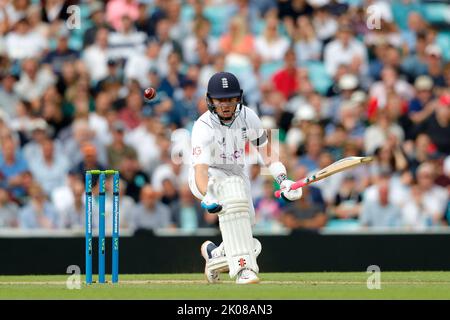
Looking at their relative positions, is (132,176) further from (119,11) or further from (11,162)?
(119,11)

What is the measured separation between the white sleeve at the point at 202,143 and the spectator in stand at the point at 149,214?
12.4ft

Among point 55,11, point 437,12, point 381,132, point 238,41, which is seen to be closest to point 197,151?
point 381,132

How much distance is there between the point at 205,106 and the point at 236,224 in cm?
575

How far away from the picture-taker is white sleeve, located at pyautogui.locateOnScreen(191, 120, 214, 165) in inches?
409

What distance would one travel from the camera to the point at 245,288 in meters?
9.71

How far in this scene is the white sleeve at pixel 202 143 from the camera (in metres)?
10.4

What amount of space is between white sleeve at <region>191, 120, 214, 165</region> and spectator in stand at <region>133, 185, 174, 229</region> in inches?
149

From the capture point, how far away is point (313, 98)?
16125 millimetres

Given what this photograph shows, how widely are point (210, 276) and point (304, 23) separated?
7.17m

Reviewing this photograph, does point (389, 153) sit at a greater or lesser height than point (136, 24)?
lesser

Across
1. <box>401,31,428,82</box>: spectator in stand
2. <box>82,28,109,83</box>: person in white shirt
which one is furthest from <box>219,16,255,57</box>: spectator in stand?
<box>401,31,428,82</box>: spectator in stand

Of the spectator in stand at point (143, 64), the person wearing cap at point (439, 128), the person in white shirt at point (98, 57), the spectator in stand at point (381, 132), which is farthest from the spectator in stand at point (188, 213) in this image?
the person wearing cap at point (439, 128)
